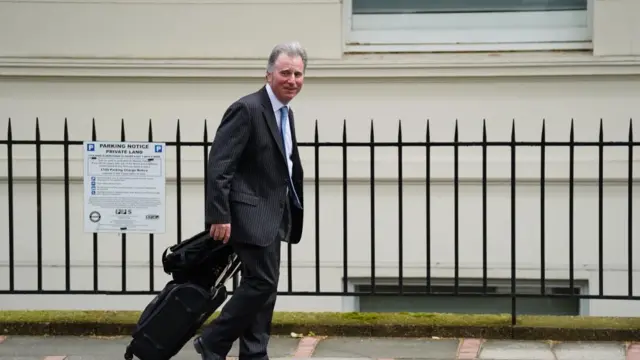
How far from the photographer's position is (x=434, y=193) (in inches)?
339

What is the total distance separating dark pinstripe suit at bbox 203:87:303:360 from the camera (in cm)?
525

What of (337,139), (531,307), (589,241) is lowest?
(531,307)

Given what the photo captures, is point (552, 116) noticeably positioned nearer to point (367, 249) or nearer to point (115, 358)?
point (367, 249)

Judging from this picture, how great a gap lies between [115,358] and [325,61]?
3293mm

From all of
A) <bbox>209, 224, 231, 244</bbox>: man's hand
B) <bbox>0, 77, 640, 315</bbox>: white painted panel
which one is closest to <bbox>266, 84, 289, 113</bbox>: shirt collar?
<bbox>209, 224, 231, 244</bbox>: man's hand

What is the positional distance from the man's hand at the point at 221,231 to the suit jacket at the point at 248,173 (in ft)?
0.08

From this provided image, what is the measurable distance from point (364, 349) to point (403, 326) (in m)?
0.38

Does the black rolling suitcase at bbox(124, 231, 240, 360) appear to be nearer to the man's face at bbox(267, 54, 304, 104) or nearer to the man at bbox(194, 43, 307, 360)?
the man at bbox(194, 43, 307, 360)

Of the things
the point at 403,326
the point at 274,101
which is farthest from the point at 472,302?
the point at 274,101

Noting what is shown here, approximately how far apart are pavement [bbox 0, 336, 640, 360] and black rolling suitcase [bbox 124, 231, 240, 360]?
71 centimetres

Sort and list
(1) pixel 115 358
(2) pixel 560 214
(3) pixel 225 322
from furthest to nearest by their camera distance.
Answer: (2) pixel 560 214
(1) pixel 115 358
(3) pixel 225 322

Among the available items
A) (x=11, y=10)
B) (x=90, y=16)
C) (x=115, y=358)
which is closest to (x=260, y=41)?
(x=90, y=16)

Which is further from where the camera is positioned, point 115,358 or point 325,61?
point 325,61

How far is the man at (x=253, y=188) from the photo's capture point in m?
5.24
